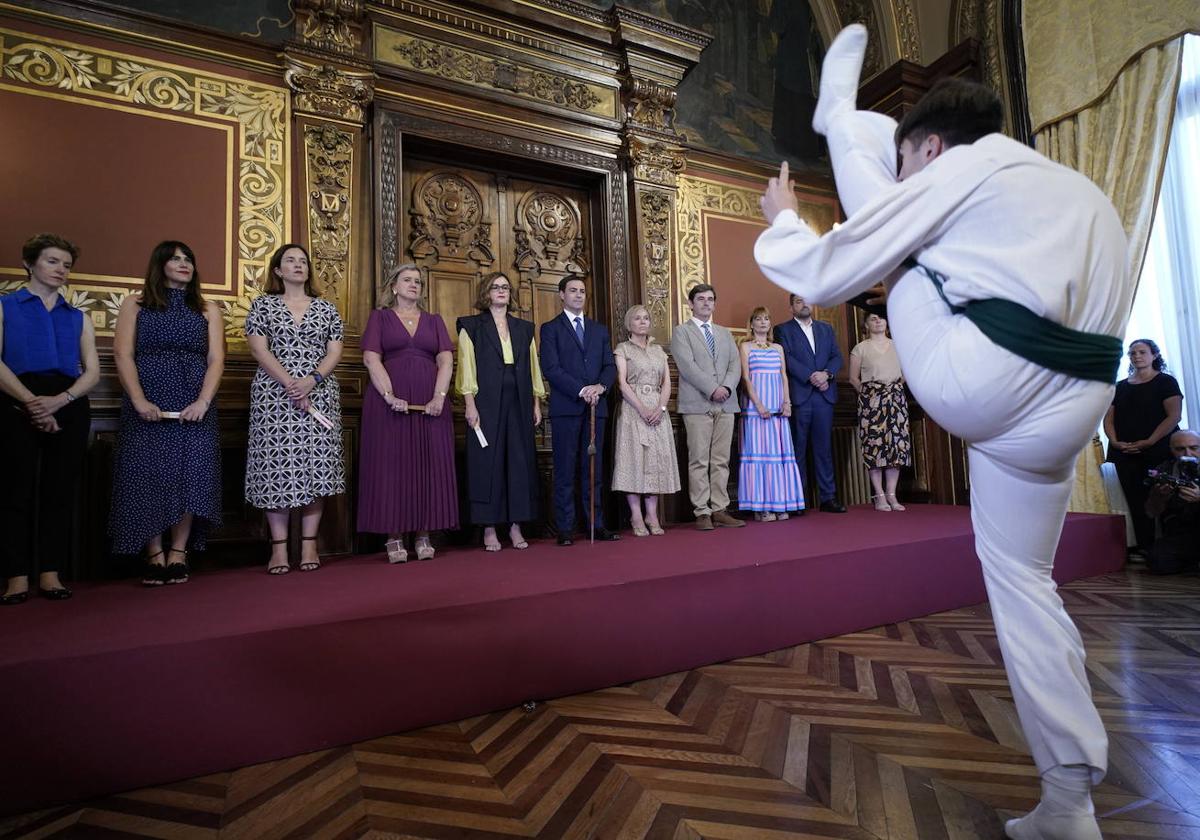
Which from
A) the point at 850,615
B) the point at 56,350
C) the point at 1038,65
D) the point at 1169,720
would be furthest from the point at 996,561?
the point at 1038,65

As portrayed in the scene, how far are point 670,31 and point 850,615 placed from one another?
4.81 m

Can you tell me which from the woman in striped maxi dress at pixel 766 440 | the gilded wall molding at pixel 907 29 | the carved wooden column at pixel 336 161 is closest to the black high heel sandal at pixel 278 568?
the carved wooden column at pixel 336 161

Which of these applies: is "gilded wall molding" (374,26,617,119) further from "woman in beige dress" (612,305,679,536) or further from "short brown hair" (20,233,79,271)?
"short brown hair" (20,233,79,271)

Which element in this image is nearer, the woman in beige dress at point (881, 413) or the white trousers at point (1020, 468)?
the white trousers at point (1020, 468)

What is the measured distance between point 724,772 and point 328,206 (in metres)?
3.98

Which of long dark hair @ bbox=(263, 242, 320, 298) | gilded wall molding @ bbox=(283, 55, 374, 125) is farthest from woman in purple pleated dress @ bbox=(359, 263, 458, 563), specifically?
gilded wall molding @ bbox=(283, 55, 374, 125)

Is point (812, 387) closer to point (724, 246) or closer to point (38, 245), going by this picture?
point (724, 246)

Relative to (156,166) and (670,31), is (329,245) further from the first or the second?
(670,31)

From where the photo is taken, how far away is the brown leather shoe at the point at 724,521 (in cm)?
417

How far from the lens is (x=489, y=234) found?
4965 millimetres

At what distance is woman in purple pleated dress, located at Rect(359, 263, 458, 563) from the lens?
10.5 feet

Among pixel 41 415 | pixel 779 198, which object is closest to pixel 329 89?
pixel 41 415

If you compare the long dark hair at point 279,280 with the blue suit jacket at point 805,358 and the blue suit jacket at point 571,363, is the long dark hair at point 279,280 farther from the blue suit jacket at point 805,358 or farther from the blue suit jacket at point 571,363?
the blue suit jacket at point 805,358

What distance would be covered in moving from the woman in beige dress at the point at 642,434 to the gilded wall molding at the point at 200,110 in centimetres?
238
